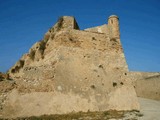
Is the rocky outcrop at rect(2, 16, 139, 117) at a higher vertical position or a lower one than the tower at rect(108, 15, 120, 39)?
lower

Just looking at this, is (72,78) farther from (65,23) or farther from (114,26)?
(114,26)

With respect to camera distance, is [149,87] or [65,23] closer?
[65,23]

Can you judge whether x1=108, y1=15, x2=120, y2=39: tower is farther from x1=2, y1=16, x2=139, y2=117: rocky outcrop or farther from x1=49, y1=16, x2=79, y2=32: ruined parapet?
x1=49, y1=16, x2=79, y2=32: ruined parapet

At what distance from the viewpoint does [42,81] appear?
36.0 ft

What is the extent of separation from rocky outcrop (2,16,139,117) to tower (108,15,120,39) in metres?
0.36

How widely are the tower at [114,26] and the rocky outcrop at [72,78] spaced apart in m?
0.36

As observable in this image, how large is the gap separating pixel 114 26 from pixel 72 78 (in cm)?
584

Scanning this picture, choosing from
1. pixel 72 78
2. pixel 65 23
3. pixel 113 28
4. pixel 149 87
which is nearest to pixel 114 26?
pixel 113 28

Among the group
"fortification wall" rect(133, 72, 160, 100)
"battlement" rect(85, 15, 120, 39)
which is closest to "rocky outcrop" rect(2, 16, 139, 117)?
"battlement" rect(85, 15, 120, 39)

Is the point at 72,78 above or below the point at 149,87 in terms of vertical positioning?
above

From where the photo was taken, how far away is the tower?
47.2 ft

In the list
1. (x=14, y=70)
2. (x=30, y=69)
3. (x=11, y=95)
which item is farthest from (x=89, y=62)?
(x=14, y=70)

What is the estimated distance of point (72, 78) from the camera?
11625 mm

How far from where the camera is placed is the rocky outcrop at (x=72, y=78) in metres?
10.3
